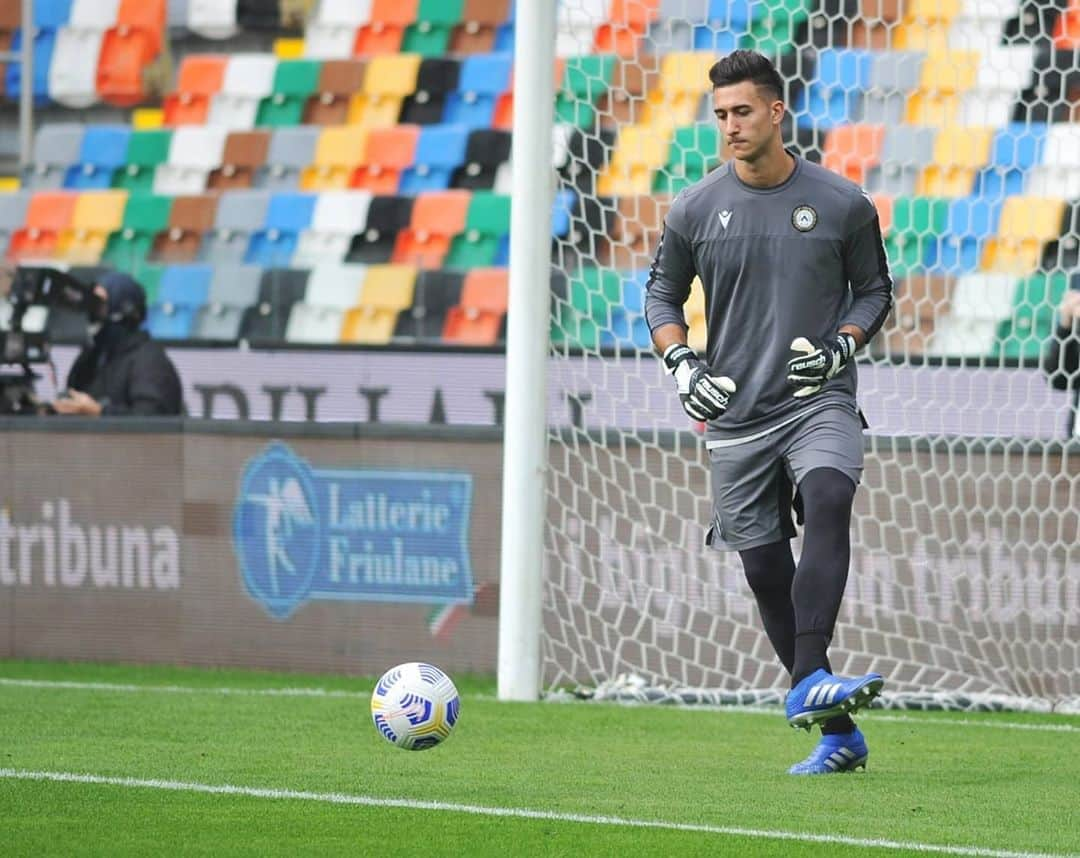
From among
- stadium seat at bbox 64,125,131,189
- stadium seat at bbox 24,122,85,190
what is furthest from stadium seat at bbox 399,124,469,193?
stadium seat at bbox 24,122,85,190

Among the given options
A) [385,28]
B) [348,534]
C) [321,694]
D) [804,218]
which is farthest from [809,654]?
[385,28]

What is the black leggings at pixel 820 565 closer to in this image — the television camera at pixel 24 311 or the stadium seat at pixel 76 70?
the television camera at pixel 24 311

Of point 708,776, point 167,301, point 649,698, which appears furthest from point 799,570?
point 167,301

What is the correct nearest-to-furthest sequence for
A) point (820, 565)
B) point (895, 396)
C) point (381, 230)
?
point (820, 565) → point (895, 396) → point (381, 230)

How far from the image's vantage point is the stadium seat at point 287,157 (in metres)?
14.0

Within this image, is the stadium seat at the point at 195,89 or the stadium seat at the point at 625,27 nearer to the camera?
the stadium seat at the point at 625,27

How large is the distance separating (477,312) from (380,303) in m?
0.80

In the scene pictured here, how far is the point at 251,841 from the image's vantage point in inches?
167

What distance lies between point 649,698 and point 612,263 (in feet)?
6.52

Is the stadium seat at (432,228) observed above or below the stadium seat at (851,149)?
below

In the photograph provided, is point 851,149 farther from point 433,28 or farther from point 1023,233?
point 433,28

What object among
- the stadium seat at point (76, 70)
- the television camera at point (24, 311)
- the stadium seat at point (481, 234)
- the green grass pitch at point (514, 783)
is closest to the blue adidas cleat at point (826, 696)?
the green grass pitch at point (514, 783)

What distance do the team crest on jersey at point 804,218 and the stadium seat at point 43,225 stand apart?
9388mm

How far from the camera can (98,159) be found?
14.7m
